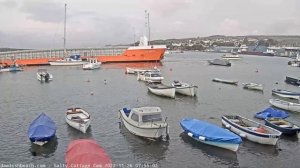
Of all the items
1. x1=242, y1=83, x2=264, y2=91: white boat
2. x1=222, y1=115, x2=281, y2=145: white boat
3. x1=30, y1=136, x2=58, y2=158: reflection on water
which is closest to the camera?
x1=30, y1=136, x2=58, y2=158: reflection on water

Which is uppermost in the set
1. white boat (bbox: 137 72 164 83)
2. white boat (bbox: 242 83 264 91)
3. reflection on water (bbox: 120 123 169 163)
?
white boat (bbox: 137 72 164 83)

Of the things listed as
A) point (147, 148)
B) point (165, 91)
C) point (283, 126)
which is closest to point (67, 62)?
point (165, 91)

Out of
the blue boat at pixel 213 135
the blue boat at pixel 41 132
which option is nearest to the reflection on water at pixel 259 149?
the blue boat at pixel 213 135

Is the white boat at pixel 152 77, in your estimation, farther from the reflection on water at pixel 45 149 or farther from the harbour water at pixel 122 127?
the reflection on water at pixel 45 149

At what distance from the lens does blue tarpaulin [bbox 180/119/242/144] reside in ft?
91.9

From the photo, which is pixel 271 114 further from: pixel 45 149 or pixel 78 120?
pixel 45 149

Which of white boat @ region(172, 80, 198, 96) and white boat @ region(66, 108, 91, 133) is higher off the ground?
white boat @ region(172, 80, 198, 96)

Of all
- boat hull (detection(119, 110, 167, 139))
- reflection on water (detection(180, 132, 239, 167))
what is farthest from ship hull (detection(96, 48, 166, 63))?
reflection on water (detection(180, 132, 239, 167))

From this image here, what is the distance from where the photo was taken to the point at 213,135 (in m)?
29.0

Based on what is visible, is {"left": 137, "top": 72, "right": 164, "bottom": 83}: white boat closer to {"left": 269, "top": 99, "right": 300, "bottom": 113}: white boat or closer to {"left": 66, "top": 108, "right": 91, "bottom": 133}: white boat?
{"left": 269, "top": 99, "right": 300, "bottom": 113}: white boat

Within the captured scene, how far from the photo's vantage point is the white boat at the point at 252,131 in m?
29.5

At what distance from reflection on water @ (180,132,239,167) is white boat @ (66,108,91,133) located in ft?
32.5

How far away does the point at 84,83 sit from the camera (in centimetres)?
7469

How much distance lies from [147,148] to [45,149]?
A: 8195 mm
